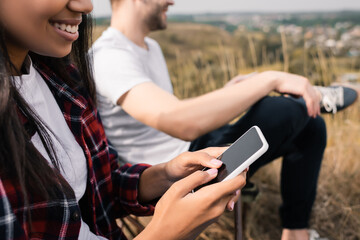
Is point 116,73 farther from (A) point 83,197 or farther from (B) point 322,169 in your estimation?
(B) point 322,169

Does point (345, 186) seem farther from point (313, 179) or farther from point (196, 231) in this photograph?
point (196, 231)

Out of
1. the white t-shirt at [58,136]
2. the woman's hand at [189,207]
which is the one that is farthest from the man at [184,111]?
the woman's hand at [189,207]

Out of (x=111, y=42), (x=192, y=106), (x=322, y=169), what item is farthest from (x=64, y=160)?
(x=322, y=169)

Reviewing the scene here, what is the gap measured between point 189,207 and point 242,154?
18 cm

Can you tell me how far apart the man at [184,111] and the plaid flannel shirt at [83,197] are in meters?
0.28

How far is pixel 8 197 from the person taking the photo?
734 millimetres

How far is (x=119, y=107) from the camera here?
1569 millimetres

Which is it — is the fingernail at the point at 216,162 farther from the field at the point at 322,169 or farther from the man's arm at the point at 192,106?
the field at the point at 322,169

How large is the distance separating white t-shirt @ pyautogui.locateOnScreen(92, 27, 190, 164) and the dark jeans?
173 mm

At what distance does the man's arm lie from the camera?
1.36 meters

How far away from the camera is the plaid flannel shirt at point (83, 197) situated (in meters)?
0.74

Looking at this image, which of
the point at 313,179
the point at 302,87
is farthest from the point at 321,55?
the point at 302,87

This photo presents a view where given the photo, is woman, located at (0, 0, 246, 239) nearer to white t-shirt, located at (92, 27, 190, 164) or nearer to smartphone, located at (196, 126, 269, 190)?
smartphone, located at (196, 126, 269, 190)

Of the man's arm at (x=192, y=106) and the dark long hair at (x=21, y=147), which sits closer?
the dark long hair at (x=21, y=147)
